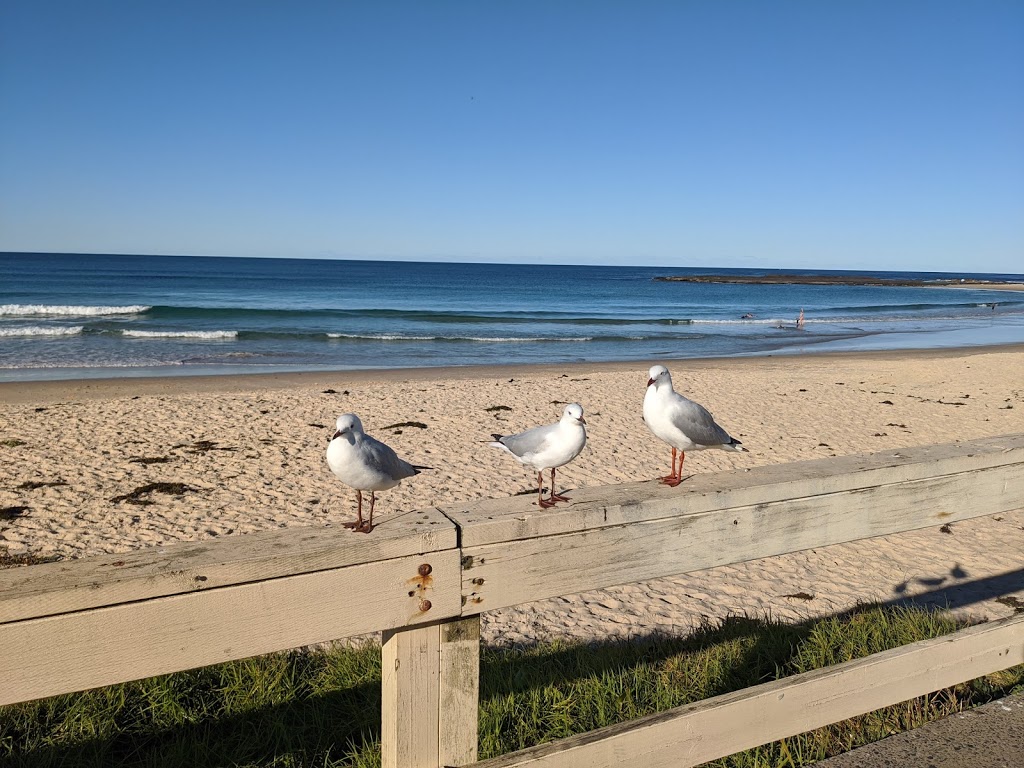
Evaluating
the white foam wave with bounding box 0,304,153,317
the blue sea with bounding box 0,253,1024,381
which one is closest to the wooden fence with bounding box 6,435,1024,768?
the blue sea with bounding box 0,253,1024,381

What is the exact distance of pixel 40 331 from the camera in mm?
25797

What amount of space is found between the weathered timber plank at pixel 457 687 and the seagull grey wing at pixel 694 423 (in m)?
1.89

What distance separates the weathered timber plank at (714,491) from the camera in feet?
6.54

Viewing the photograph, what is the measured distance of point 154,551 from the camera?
1733 mm

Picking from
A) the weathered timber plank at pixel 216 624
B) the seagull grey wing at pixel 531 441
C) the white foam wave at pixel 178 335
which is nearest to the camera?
the weathered timber plank at pixel 216 624

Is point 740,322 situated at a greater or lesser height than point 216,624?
lesser

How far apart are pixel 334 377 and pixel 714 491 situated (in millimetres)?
15496

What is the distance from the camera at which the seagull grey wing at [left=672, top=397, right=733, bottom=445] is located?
3594mm

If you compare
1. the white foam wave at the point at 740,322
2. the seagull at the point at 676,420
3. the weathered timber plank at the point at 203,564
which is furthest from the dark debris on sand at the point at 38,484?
the white foam wave at the point at 740,322

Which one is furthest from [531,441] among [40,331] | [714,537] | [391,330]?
[391,330]

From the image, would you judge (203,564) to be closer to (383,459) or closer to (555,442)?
(383,459)

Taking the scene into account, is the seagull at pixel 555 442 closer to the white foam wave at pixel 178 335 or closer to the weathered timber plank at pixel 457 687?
the weathered timber plank at pixel 457 687

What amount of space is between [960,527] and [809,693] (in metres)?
6.00

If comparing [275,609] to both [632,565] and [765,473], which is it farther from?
[765,473]
